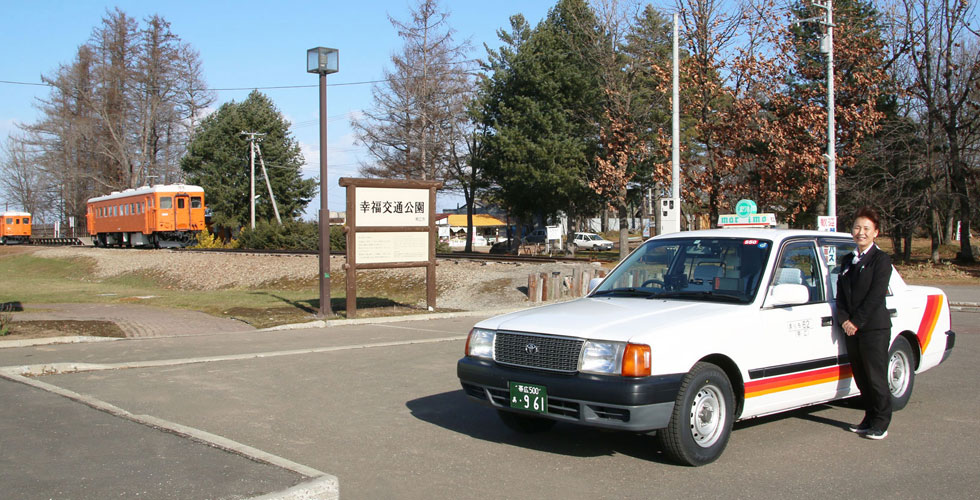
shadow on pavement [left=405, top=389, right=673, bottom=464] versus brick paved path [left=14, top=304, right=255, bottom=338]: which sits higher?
shadow on pavement [left=405, top=389, right=673, bottom=464]

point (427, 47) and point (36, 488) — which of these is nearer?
point (36, 488)

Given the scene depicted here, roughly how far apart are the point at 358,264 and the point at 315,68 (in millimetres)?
4001

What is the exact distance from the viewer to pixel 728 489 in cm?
527

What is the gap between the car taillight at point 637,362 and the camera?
540 cm

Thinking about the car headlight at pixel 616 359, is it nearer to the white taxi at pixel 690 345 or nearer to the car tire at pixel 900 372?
the white taxi at pixel 690 345

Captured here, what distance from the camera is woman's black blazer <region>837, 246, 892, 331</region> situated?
6.45m

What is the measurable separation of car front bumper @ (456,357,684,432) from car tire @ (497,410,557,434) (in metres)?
0.69

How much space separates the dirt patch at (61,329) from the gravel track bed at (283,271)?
782 centimetres

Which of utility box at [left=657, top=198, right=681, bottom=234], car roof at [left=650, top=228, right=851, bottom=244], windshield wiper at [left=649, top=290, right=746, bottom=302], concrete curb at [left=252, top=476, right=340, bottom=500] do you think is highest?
utility box at [left=657, top=198, right=681, bottom=234]

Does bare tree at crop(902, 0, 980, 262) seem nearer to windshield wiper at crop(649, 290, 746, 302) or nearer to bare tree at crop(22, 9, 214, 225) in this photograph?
windshield wiper at crop(649, 290, 746, 302)

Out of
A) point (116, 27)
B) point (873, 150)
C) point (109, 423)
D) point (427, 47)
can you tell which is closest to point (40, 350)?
point (109, 423)

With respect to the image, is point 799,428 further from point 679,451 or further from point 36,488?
point 36,488

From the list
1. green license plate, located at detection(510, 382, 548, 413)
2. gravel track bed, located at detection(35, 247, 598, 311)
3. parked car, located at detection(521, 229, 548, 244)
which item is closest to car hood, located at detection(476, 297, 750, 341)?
green license plate, located at detection(510, 382, 548, 413)

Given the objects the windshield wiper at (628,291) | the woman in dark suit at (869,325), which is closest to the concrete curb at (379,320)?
the windshield wiper at (628,291)
